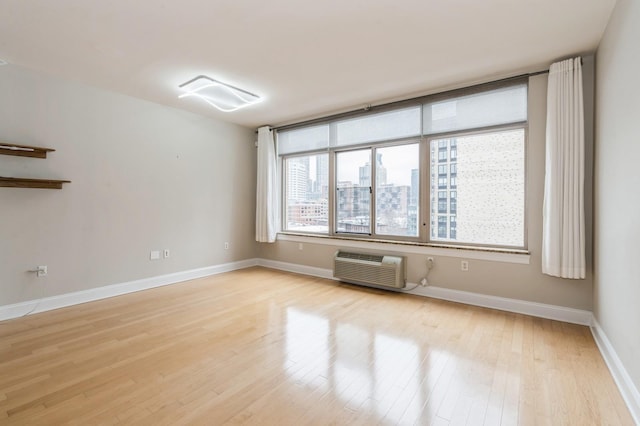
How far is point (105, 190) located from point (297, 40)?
317 cm

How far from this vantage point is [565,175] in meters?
2.91

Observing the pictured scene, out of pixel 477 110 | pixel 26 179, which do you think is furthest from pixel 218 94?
pixel 477 110

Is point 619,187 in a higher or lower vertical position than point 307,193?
lower

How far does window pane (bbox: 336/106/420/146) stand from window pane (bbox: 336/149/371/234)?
231 millimetres

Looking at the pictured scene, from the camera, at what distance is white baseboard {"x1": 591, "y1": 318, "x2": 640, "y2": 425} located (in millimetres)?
1678

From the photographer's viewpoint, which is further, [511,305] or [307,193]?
[307,193]

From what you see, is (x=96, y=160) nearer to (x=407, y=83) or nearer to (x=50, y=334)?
(x=50, y=334)

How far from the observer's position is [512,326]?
9.61ft

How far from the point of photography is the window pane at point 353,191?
461 centimetres

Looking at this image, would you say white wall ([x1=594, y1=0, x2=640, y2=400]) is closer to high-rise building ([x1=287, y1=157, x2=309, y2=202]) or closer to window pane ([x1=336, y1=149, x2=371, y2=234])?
window pane ([x1=336, y1=149, x2=371, y2=234])

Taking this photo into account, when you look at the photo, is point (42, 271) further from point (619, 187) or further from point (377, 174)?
point (619, 187)

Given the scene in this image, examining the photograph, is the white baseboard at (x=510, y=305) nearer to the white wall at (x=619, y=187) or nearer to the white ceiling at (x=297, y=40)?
the white wall at (x=619, y=187)

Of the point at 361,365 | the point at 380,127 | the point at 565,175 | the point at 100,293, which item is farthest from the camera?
the point at 380,127

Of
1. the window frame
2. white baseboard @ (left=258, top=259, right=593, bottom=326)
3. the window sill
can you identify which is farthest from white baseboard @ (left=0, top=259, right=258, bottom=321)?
the window frame
